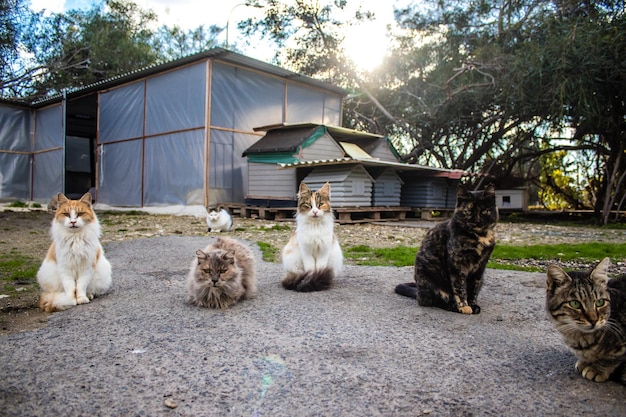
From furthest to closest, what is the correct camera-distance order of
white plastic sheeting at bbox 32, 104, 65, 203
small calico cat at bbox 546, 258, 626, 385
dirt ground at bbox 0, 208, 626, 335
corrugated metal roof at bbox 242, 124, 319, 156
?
white plastic sheeting at bbox 32, 104, 65, 203
corrugated metal roof at bbox 242, 124, 319, 156
dirt ground at bbox 0, 208, 626, 335
small calico cat at bbox 546, 258, 626, 385

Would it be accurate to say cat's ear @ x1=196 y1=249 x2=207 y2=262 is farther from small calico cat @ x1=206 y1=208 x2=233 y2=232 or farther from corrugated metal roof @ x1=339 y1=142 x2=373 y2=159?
corrugated metal roof @ x1=339 y1=142 x2=373 y2=159

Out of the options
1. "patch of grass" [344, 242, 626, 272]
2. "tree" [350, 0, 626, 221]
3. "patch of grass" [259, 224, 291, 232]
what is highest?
"tree" [350, 0, 626, 221]

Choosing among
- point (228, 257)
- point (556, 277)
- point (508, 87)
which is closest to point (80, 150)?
point (508, 87)

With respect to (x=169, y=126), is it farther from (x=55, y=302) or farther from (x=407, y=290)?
(x=407, y=290)

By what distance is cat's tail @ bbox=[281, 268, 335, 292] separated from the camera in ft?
14.8

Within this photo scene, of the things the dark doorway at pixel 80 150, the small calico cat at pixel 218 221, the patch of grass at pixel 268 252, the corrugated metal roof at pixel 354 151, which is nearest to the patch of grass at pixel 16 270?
the patch of grass at pixel 268 252

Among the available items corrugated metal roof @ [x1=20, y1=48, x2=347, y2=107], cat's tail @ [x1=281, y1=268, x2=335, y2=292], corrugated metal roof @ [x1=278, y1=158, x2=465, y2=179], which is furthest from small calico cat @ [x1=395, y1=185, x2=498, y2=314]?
corrugated metal roof @ [x1=20, y1=48, x2=347, y2=107]

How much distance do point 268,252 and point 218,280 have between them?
10.9ft

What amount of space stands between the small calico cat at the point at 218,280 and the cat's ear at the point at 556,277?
8.47ft

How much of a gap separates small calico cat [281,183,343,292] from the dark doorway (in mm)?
18262

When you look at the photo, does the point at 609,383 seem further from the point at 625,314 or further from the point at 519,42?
the point at 519,42

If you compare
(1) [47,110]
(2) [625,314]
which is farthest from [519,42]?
(1) [47,110]

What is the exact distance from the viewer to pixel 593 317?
2.17 metres

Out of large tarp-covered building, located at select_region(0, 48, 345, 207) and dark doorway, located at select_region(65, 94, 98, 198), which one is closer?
large tarp-covered building, located at select_region(0, 48, 345, 207)
